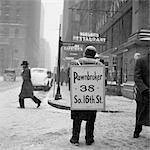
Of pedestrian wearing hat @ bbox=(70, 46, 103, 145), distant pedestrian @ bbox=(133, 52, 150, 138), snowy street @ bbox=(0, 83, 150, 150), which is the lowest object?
snowy street @ bbox=(0, 83, 150, 150)

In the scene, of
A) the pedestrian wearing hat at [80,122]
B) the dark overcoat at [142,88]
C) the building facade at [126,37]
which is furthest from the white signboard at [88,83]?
the building facade at [126,37]

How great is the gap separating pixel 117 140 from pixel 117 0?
1698cm

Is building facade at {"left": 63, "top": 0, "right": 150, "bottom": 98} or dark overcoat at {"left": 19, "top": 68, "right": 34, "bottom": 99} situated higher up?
building facade at {"left": 63, "top": 0, "right": 150, "bottom": 98}

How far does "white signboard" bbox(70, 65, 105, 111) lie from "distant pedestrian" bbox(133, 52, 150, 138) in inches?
29.4

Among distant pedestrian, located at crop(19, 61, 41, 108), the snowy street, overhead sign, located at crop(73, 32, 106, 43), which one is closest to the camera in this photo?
the snowy street

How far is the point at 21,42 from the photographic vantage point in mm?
95625

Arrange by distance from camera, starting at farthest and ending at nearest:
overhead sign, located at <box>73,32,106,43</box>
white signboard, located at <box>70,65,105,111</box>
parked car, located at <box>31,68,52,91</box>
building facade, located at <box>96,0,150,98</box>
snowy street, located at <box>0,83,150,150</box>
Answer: parked car, located at <box>31,68,52,91</box>, overhead sign, located at <box>73,32,106,43</box>, building facade, located at <box>96,0,150,98</box>, white signboard, located at <box>70,65,105,111</box>, snowy street, located at <box>0,83,150,150</box>

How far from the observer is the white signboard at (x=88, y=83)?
206 inches

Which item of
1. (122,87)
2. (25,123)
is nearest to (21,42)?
(122,87)

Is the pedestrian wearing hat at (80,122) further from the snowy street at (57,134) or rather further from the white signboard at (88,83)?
the white signboard at (88,83)

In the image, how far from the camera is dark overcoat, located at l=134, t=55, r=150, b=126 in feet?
17.6

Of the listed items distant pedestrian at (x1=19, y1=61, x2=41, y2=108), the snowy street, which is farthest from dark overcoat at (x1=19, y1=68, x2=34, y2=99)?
the snowy street

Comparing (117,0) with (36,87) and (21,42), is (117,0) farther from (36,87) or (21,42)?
(21,42)

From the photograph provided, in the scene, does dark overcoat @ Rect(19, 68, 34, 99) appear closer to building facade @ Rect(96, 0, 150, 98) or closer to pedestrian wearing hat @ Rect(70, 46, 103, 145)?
building facade @ Rect(96, 0, 150, 98)
